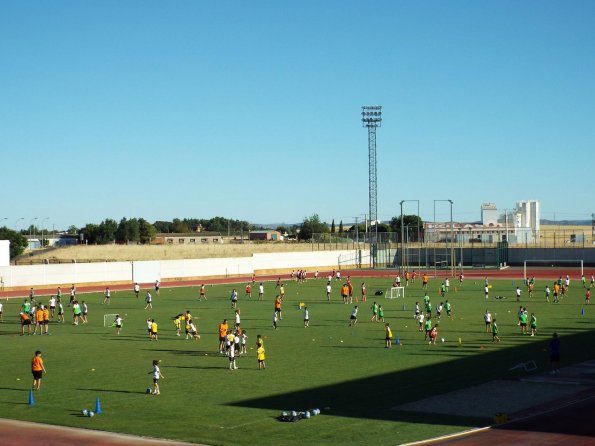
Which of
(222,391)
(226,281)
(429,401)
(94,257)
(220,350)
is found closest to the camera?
(429,401)

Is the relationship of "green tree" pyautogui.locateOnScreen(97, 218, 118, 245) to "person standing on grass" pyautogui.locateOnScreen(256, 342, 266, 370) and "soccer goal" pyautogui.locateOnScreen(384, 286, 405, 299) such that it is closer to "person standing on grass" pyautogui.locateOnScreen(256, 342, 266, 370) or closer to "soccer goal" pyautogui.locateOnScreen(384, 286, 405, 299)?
"soccer goal" pyautogui.locateOnScreen(384, 286, 405, 299)

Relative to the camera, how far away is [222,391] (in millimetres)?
30312

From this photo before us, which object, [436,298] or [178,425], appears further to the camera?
[436,298]

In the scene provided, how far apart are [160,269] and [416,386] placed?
69.8 m

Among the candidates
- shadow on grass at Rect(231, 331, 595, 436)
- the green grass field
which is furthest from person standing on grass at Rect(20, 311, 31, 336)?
shadow on grass at Rect(231, 331, 595, 436)

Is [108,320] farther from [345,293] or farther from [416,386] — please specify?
[416,386]

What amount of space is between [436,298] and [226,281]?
33332 millimetres

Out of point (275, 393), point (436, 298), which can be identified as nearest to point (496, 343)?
point (275, 393)

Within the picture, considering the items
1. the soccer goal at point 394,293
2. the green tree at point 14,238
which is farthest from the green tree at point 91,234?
the soccer goal at point 394,293

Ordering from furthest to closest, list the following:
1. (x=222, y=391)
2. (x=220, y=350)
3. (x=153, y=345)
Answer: (x=153, y=345)
(x=220, y=350)
(x=222, y=391)

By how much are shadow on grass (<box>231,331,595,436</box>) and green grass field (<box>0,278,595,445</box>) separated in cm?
6

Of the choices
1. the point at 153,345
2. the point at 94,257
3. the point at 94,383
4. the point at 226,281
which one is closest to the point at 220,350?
the point at 153,345

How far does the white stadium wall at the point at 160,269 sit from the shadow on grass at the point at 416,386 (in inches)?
2071

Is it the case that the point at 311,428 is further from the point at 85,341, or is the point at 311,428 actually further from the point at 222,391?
the point at 85,341
